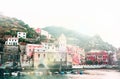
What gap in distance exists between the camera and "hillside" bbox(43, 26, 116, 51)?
10.3ft

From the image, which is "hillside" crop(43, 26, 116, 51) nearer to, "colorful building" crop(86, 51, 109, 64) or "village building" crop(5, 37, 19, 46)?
"colorful building" crop(86, 51, 109, 64)

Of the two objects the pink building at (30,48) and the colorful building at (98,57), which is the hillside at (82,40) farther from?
the pink building at (30,48)

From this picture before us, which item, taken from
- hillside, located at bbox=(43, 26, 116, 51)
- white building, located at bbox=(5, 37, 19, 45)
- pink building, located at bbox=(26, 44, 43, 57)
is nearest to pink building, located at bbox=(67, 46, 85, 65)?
hillside, located at bbox=(43, 26, 116, 51)

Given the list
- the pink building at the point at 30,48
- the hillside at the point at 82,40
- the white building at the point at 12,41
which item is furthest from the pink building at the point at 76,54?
the white building at the point at 12,41

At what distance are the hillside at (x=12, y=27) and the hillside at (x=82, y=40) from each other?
18cm

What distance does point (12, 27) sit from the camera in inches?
122

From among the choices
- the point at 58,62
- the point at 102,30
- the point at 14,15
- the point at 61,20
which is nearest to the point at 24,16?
the point at 14,15

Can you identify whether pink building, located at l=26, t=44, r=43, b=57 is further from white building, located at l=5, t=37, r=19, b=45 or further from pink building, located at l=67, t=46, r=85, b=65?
pink building, located at l=67, t=46, r=85, b=65

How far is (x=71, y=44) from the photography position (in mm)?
3146

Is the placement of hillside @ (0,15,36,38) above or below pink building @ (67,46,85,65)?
above

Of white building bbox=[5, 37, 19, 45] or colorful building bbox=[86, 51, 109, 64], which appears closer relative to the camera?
white building bbox=[5, 37, 19, 45]

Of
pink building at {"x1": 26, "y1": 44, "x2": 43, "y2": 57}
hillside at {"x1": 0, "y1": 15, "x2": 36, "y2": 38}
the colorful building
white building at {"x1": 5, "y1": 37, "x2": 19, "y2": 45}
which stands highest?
hillside at {"x1": 0, "y1": 15, "x2": 36, "y2": 38}

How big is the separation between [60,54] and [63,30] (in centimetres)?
25

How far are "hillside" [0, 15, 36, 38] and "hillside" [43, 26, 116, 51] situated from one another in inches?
7.2
